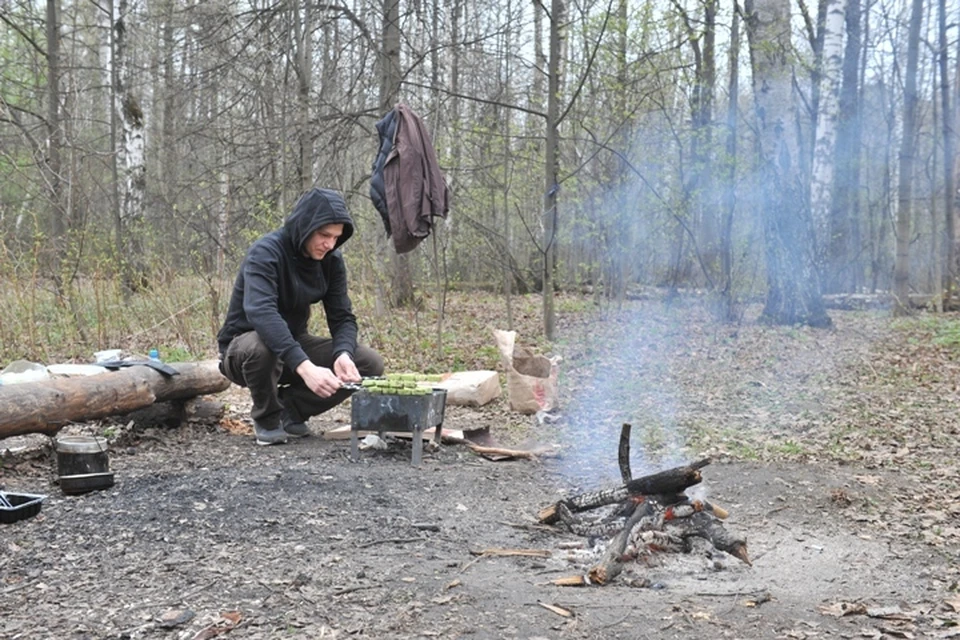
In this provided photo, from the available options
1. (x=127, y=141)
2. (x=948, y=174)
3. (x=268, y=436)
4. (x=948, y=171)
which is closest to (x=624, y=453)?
(x=268, y=436)

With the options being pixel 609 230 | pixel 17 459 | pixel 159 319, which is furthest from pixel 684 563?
pixel 609 230

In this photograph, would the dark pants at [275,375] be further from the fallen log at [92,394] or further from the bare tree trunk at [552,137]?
the bare tree trunk at [552,137]

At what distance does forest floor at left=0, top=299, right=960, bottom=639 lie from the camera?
100 inches

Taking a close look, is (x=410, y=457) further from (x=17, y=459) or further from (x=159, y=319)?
(x=159, y=319)

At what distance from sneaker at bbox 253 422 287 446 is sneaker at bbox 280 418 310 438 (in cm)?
18

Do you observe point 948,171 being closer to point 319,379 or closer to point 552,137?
point 552,137

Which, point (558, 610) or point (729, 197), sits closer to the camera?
point (558, 610)

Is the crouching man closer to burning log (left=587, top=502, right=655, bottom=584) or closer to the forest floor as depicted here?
the forest floor

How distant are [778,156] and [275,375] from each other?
Result: 785 centimetres

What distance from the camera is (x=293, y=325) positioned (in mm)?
5203

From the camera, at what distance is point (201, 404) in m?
5.60

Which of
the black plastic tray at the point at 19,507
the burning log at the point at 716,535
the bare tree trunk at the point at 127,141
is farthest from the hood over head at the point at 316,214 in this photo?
the bare tree trunk at the point at 127,141

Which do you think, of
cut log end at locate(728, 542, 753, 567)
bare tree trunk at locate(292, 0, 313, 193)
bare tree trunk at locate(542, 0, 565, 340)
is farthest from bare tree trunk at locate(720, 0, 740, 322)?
cut log end at locate(728, 542, 753, 567)

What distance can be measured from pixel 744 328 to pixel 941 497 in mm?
7184
